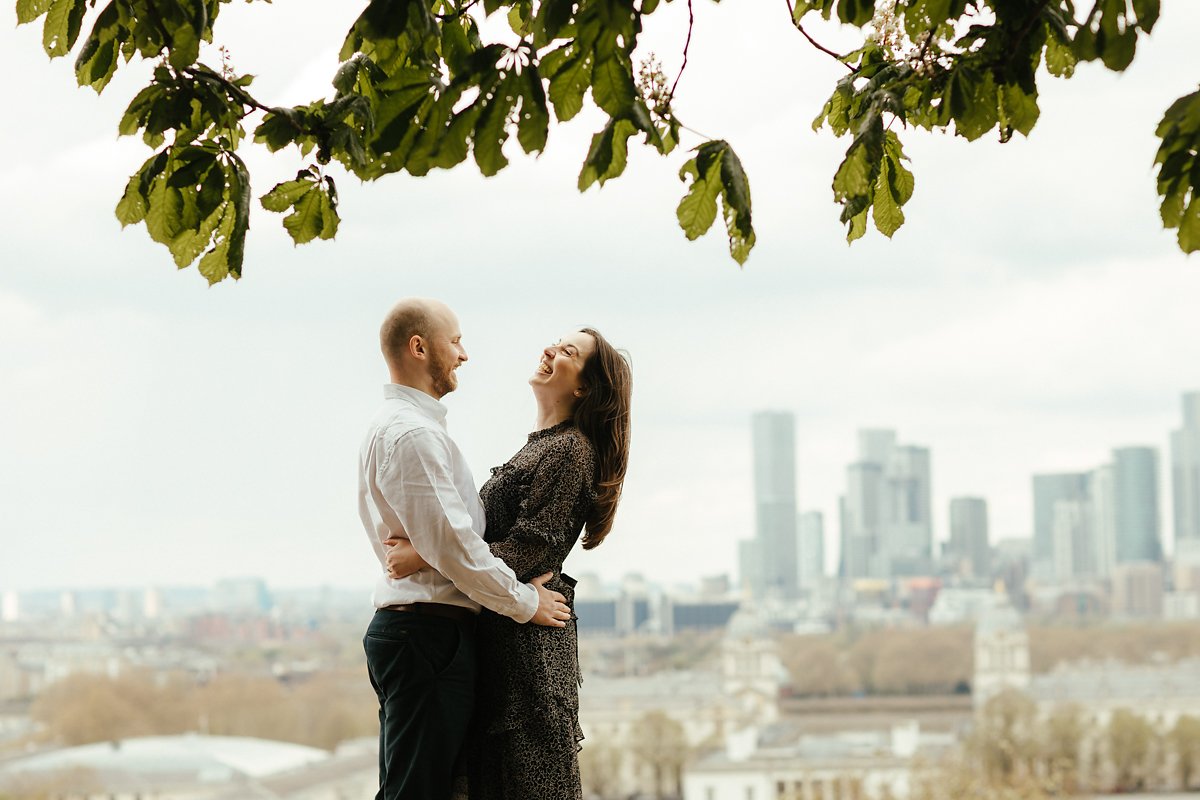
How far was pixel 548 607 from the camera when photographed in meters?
2.01

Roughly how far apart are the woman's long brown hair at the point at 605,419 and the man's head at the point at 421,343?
0.68 ft

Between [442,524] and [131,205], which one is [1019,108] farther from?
[442,524]

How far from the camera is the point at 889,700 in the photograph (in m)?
31.5

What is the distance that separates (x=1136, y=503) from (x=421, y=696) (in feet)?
137

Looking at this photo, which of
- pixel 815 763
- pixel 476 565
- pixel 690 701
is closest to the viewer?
pixel 476 565

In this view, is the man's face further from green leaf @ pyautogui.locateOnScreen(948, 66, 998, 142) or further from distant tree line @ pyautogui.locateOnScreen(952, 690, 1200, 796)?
distant tree line @ pyautogui.locateOnScreen(952, 690, 1200, 796)

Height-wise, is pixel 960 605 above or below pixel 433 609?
below

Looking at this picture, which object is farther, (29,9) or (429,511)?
(429,511)

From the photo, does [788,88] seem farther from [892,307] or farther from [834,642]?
[892,307]

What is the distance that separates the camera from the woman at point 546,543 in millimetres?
2008

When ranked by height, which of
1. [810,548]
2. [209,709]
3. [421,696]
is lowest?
[209,709]

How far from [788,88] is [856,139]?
30137 millimetres

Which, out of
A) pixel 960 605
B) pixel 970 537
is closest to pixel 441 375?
pixel 960 605

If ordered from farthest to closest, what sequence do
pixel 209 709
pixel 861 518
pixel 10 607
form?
pixel 861 518, pixel 10 607, pixel 209 709
